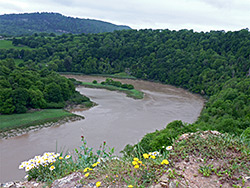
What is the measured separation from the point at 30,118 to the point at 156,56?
60.6 m

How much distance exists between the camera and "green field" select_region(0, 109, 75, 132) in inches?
1078

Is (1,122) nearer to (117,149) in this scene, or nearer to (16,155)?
(16,155)

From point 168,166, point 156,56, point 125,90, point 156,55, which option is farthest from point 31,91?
point 156,55

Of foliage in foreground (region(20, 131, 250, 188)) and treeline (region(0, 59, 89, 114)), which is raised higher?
foliage in foreground (region(20, 131, 250, 188))

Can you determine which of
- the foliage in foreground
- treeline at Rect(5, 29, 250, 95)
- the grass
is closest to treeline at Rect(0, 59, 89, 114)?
the grass

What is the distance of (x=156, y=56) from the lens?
82.4 metres

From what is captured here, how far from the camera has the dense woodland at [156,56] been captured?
60.0 meters

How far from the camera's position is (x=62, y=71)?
252ft

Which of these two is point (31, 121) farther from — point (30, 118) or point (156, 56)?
point (156, 56)

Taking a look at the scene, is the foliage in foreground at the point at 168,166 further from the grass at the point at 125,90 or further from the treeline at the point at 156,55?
the treeline at the point at 156,55

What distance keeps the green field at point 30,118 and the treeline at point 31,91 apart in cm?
158

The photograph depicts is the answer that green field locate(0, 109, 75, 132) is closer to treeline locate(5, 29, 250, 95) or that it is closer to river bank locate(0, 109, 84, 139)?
river bank locate(0, 109, 84, 139)

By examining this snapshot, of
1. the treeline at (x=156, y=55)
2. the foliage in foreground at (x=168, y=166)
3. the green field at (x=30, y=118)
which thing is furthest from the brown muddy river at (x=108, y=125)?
the treeline at (x=156, y=55)

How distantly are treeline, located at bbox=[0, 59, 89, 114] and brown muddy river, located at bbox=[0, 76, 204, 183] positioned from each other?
17.7ft
